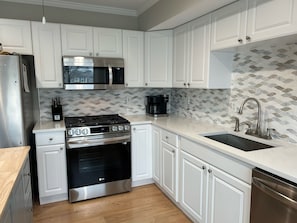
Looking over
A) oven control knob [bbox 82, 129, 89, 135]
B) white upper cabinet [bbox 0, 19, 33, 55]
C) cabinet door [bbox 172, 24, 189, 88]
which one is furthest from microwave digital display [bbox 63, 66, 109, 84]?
cabinet door [bbox 172, 24, 189, 88]

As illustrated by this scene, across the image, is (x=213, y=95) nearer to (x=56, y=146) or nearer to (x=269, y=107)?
(x=269, y=107)

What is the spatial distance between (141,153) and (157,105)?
31.3 inches

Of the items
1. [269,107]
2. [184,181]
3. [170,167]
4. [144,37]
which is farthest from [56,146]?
[269,107]

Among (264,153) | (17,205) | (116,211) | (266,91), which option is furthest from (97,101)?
(264,153)

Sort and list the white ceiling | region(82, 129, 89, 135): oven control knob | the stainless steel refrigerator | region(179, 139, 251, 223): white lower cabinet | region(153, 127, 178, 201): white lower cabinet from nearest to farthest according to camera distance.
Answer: region(179, 139, 251, 223): white lower cabinet, the stainless steel refrigerator, region(153, 127, 178, 201): white lower cabinet, region(82, 129, 89, 135): oven control knob, the white ceiling

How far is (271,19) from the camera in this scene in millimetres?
1579

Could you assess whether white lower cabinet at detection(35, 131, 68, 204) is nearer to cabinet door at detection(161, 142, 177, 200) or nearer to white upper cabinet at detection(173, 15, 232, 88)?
cabinet door at detection(161, 142, 177, 200)

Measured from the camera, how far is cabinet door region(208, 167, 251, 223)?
1540 mm

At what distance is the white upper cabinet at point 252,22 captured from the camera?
147 cm

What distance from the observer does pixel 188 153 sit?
86.1 inches

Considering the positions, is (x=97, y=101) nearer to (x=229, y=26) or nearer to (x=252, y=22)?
(x=229, y=26)

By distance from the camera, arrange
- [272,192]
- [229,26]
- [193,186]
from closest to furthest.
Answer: [272,192] < [229,26] < [193,186]

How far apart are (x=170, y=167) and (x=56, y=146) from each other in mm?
1364

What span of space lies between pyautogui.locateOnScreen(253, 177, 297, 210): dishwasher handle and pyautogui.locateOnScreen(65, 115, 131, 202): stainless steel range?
1731mm
